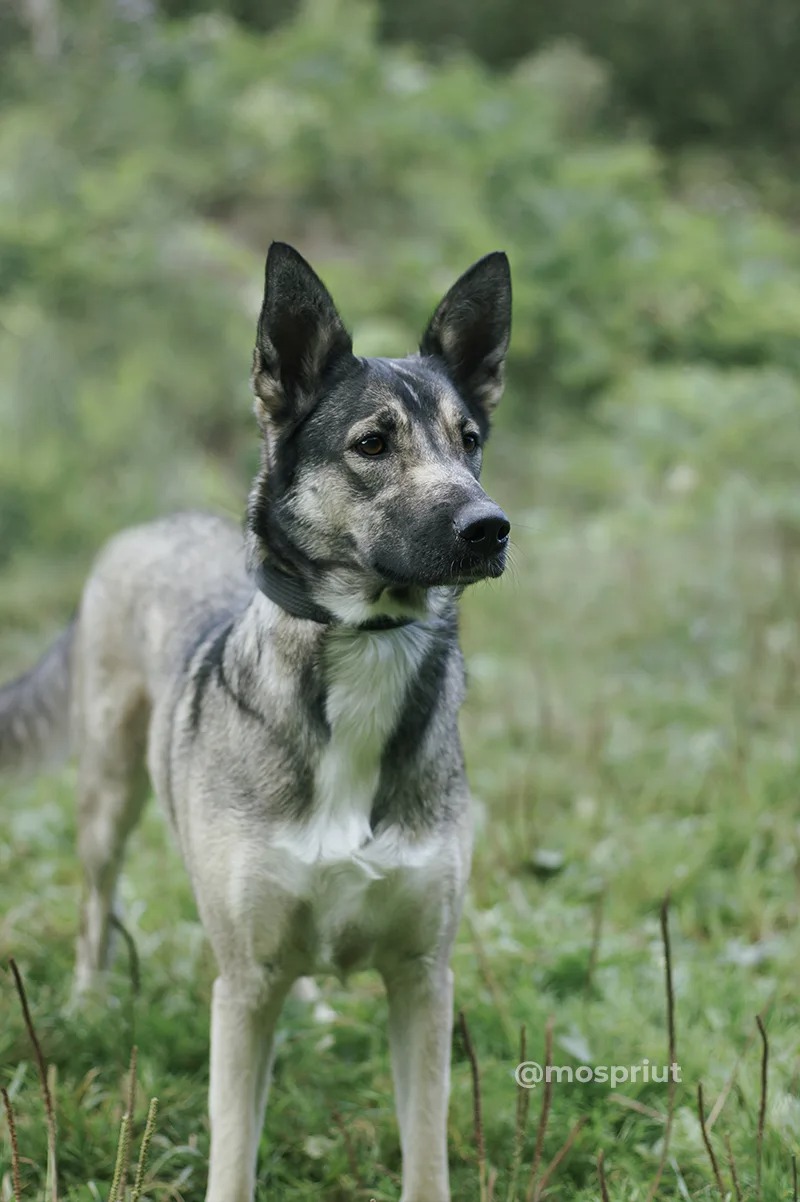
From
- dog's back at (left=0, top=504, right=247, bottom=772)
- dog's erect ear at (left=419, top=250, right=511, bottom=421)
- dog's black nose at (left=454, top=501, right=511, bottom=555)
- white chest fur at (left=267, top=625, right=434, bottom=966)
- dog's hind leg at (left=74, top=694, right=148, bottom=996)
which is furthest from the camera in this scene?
dog's hind leg at (left=74, top=694, right=148, bottom=996)

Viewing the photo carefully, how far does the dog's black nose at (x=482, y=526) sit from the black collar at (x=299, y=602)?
1.42 feet

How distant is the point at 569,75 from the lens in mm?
15367

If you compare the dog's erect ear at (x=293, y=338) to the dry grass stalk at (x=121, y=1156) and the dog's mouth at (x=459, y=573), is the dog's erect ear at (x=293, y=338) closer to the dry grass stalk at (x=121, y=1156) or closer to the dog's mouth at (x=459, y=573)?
the dog's mouth at (x=459, y=573)

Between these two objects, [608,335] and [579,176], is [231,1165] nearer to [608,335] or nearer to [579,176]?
[608,335]

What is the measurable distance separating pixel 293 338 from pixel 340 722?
100 cm

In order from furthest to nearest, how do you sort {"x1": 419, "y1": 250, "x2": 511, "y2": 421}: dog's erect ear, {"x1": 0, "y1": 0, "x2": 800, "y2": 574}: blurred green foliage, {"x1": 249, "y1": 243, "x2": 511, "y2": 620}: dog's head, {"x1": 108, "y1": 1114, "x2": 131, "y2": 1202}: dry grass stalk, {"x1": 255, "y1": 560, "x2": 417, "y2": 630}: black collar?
{"x1": 0, "y1": 0, "x2": 800, "y2": 574}: blurred green foliage, {"x1": 419, "y1": 250, "x2": 511, "y2": 421}: dog's erect ear, {"x1": 255, "y1": 560, "x2": 417, "y2": 630}: black collar, {"x1": 249, "y1": 243, "x2": 511, "y2": 620}: dog's head, {"x1": 108, "y1": 1114, "x2": 131, "y2": 1202}: dry grass stalk

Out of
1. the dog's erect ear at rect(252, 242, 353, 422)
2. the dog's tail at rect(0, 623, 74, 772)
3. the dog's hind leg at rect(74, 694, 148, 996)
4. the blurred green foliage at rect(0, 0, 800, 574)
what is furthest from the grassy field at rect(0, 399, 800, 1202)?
the blurred green foliage at rect(0, 0, 800, 574)

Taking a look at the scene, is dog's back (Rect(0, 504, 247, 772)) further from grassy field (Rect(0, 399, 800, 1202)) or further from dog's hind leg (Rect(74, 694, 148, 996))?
grassy field (Rect(0, 399, 800, 1202))

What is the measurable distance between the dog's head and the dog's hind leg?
54.1 inches

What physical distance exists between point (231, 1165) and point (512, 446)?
802cm

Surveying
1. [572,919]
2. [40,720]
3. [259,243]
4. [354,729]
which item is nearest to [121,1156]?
[354,729]

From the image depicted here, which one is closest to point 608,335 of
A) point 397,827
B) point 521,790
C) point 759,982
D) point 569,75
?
point 569,75

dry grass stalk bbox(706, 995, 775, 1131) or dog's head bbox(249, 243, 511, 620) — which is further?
dry grass stalk bbox(706, 995, 775, 1131)

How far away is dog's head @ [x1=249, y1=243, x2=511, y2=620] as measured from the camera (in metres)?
2.80
